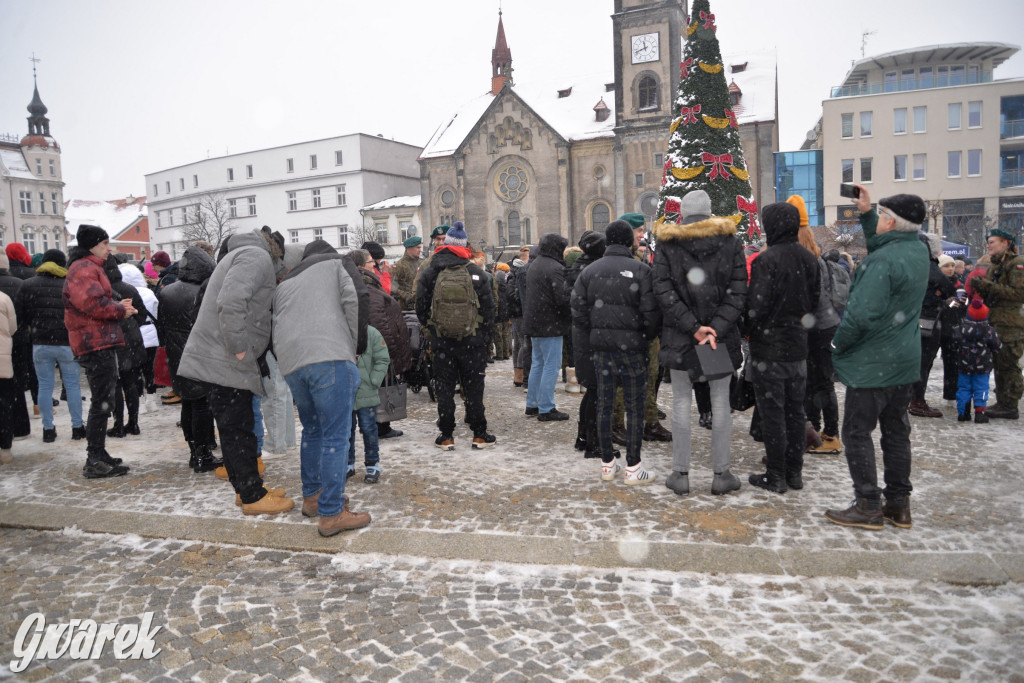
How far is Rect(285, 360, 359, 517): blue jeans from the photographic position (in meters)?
4.42

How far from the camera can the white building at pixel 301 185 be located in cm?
6019

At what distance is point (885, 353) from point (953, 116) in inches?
1976

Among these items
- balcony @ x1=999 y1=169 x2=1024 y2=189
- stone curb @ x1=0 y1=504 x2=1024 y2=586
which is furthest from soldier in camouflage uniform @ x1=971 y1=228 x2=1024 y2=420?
balcony @ x1=999 y1=169 x2=1024 y2=189

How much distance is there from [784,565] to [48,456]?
7200 mm

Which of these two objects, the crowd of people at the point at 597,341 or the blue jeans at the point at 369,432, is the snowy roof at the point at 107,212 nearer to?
the crowd of people at the point at 597,341

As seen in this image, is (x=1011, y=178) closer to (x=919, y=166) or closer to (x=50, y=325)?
(x=919, y=166)

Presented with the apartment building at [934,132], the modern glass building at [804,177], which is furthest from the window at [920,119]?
the modern glass building at [804,177]

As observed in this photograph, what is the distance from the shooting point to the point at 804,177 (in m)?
47.7

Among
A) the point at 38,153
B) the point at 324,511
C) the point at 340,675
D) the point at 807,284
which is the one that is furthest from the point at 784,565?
the point at 38,153

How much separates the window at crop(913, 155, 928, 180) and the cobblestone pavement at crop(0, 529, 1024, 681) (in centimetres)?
5006

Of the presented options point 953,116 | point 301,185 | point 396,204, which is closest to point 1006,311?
point 953,116

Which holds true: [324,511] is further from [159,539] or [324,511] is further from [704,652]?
[704,652]

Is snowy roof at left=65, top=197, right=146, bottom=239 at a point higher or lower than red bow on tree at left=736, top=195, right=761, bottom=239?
higher

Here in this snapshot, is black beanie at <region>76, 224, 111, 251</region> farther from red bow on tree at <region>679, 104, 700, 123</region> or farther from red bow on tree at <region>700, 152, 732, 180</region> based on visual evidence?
red bow on tree at <region>679, 104, 700, 123</region>
